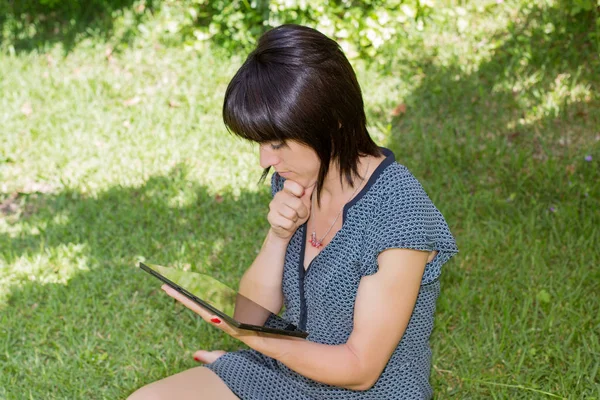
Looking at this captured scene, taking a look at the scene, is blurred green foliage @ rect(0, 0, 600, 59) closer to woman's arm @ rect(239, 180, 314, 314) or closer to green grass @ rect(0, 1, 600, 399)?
green grass @ rect(0, 1, 600, 399)

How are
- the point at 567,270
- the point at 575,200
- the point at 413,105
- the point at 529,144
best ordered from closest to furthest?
the point at 567,270 < the point at 575,200 < the point at 529,144 < the point at 413,105

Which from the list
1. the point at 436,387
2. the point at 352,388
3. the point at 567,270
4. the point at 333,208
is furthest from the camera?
the point at 567,270

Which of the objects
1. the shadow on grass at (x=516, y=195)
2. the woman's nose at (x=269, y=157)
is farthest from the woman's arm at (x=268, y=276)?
the shadow on grass at (x=516, y=195)

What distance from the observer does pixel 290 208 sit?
2406mm

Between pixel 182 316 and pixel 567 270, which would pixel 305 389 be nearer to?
pixel 182 316

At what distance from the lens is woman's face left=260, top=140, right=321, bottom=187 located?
7.24 feet

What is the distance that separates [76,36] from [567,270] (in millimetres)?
4592

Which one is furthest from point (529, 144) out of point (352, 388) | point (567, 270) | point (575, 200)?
point (352, 388)

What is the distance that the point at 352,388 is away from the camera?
7.54 ft

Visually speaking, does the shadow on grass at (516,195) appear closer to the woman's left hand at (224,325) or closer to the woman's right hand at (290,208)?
the woman's right hand at (290,208)

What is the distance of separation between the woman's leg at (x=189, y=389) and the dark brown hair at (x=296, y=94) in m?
0.91

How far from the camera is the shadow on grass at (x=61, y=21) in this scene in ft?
20.9

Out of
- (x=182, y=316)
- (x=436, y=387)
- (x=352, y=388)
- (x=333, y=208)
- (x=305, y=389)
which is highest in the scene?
(x=333, y=208)

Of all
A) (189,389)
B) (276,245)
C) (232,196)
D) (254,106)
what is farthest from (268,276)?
(232,196)
